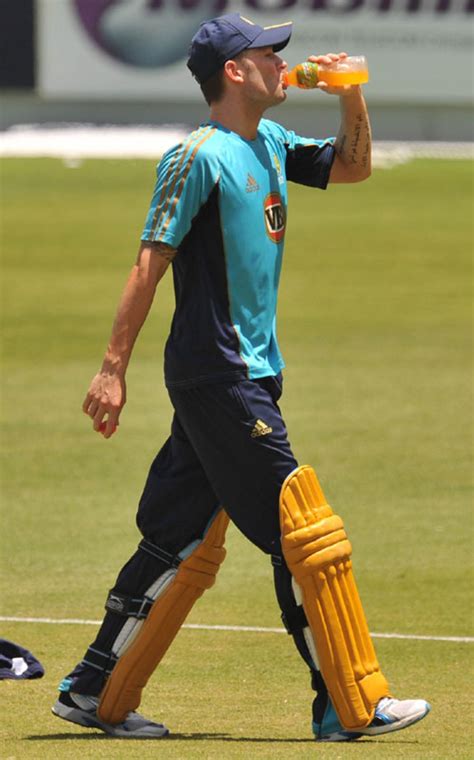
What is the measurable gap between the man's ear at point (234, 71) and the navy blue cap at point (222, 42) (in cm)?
A: 2

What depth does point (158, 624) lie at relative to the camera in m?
6.20

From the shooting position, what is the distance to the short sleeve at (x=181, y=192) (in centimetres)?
577

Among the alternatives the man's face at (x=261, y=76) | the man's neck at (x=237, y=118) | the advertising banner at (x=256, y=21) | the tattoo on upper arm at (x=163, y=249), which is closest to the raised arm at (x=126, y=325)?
the tattoo on upper arm at (x=163, y=249)

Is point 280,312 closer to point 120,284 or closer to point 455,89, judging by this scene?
point 120,284

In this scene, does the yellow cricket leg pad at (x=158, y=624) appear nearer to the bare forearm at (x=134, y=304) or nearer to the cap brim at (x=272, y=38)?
the bare forearm at (x=134, y=304)

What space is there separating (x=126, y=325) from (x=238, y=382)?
0.40 m

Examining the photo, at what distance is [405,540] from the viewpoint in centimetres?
950

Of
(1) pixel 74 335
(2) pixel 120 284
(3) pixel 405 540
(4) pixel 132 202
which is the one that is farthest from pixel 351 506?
(4) pixel 132 202

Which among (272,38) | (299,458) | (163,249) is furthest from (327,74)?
(299,458)

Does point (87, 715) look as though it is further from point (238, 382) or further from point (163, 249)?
point (163, 249)

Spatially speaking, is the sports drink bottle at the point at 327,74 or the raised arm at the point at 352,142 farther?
the raised arm at the point at 352,142

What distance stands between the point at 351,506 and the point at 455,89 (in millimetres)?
27659

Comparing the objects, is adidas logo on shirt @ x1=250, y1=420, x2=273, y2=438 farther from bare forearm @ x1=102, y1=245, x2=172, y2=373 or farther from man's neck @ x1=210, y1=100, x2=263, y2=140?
man's neck @ x1=210, y1=100, x2=263, y2=140

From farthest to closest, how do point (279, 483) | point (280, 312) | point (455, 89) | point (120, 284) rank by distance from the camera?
point (455, 89) < point (120, 284) < point (280, 312) < point (279, 483)
